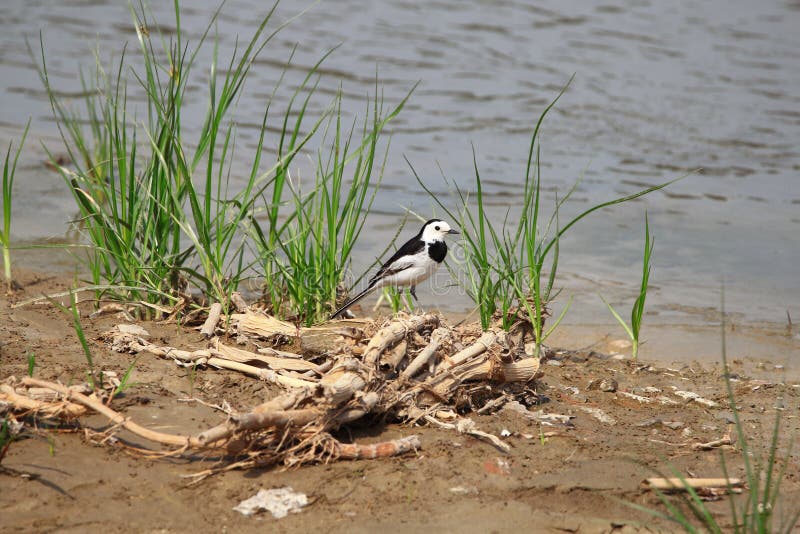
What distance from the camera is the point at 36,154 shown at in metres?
9.58

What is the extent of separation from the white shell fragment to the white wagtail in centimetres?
204

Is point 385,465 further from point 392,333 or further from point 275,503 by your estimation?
point 392,333

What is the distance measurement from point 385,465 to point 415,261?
8.10ft

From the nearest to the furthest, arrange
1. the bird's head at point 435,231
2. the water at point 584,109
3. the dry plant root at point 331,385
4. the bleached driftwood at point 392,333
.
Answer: the dry plant root at point 331,385, the bleached driftwood at point 392,333, the bird's head at point 435,231, the water at point 584,109

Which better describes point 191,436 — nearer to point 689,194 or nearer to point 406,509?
point 406,509

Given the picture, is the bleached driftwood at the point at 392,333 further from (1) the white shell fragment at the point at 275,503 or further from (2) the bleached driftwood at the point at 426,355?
(1) the white shell fragment at the point at 275,503

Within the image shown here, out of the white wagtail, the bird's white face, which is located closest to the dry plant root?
the white wagtail

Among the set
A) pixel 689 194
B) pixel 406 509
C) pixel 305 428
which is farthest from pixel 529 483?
pixel 689 194

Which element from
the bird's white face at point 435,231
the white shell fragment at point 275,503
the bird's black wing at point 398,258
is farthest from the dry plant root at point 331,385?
the bird's white face at point 435,231

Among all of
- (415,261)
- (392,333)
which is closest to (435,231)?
(415,261)

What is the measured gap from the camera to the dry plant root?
3.31 metres

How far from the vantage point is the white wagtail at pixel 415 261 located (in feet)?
18.2

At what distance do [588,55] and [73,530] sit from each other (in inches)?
507

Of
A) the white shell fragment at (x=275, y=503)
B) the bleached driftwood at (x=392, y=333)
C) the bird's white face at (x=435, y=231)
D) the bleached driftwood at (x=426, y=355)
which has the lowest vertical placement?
the white shell fragment at (x=275, y=503)
